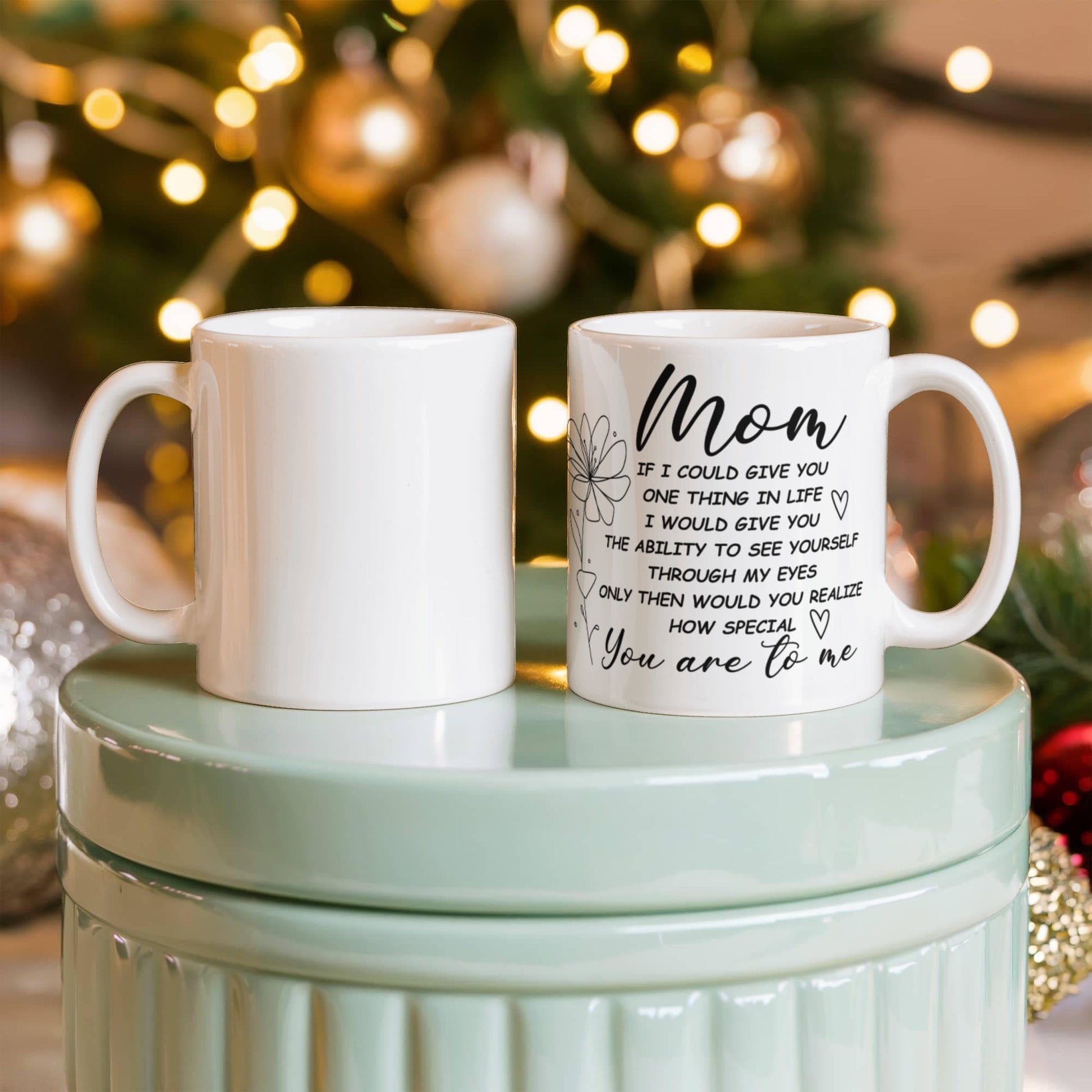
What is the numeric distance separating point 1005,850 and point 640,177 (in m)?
0.85

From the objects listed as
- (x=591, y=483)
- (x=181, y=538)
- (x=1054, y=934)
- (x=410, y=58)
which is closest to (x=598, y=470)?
(x=591, y=483)

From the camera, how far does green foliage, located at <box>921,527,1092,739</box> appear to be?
2.27 feet

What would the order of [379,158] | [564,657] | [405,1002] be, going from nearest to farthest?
1. [405,1002]
2. [564,657]
3. [379,158]

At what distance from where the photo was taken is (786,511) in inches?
15.8

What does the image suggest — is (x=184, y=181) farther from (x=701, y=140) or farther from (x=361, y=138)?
(x=701, y=140)

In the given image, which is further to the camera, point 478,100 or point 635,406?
point 478,100

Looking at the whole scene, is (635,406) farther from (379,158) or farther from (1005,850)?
(379,158)

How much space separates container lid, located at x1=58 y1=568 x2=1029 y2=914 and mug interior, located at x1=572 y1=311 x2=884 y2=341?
128 millimetres

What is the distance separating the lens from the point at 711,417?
0.40m

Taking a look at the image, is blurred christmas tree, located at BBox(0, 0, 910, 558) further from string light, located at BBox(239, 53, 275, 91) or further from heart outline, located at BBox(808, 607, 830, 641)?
heart outline, located at BBox(808, 607, 830, 641)

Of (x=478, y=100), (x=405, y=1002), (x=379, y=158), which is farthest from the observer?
(x=478, y=100)

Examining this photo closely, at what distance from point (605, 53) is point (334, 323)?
785mm

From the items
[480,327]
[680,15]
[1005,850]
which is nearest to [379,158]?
[680,15]

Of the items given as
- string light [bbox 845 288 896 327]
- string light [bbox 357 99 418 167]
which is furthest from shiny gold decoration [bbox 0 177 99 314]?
string light [bbox 845 288 896 327]
